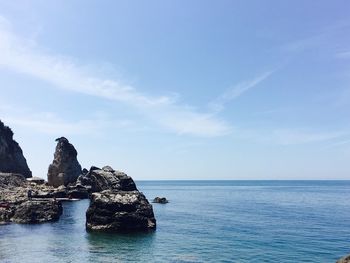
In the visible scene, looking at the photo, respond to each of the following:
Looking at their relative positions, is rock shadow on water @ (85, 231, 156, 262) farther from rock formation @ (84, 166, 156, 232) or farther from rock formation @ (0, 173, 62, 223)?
rock formation @ (0, 173, 62, 223)

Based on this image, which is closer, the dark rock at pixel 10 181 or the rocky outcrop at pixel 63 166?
the dark rock at pixel 10 181

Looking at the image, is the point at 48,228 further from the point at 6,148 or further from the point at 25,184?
the point at 6,148

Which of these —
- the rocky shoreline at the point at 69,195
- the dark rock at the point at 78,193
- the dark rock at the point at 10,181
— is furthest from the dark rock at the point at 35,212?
the dark rock at the point at 78,193

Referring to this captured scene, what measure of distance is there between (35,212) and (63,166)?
81.1 meters

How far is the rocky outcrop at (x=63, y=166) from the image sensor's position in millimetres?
158375

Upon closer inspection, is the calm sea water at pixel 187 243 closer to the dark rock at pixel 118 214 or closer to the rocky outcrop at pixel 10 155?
the dark rock at pixel 118 214

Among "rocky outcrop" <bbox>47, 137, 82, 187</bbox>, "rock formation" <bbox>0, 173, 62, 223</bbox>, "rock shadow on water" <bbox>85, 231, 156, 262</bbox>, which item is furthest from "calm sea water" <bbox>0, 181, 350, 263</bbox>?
"rocky outcrop" <bbox>47, 137, 82, 187</bbox>

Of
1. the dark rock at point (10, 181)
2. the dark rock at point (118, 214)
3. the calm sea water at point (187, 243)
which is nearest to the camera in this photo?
the calm sea water at point (187, 243)

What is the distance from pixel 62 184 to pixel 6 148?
30.5 metres

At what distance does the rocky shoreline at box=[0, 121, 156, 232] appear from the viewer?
230ft

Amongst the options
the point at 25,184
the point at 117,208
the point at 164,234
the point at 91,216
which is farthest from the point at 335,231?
the point at 25,184

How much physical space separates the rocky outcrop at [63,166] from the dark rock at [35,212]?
243 ft

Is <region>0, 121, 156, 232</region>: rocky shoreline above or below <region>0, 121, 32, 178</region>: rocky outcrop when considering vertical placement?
below

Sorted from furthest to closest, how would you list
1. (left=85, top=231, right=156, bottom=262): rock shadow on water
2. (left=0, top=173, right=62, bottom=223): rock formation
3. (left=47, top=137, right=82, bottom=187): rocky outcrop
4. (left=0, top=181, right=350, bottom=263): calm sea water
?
(left=47, top=137, right=82, bottom=187): rocky outcrop, (left=0, top=173, right=62, bottom=223): rock formation, (left=85, top=231, right=156, bottom=262): rock shadow on water, (left=0, top=181, right=350, bottom=263): calm sea water
